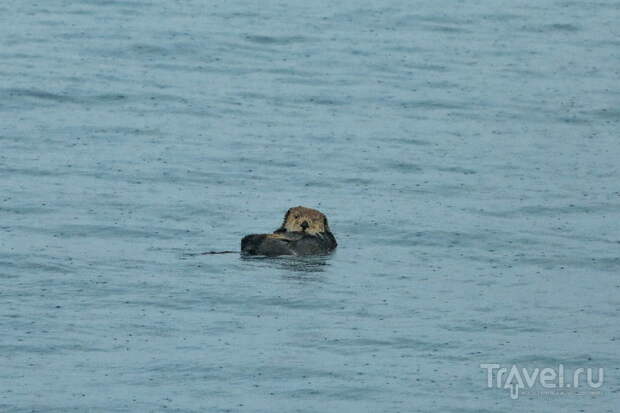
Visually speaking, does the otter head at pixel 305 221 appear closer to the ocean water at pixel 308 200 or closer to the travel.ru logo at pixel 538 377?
the ocean water at pixel 308 200

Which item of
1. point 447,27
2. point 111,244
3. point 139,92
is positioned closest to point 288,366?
point 111,244

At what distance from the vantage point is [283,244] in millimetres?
21672

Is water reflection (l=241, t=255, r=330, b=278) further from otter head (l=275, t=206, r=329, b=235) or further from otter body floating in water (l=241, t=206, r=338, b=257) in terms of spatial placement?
otter head (l=275, t=206, r=329, b=235)

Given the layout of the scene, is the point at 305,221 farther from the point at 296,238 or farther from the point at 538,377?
the point at 538,377

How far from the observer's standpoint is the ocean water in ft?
56.5

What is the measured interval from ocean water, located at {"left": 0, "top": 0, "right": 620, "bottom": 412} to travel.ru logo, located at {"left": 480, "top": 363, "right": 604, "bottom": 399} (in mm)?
117

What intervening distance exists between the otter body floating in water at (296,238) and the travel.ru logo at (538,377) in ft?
15.3

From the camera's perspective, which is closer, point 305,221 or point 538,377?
point 538,377

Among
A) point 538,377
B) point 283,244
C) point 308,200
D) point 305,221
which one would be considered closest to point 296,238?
point 283,244

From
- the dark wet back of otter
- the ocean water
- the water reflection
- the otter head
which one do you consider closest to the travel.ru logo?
the ocean water

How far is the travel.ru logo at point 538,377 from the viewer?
666 inches

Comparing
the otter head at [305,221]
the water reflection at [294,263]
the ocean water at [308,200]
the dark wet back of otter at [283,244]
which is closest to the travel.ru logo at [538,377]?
the ocean water at [308,200]

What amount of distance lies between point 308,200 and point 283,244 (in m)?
3.88

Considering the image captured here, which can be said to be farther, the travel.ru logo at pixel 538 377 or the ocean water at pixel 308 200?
the ocean water at pixel 308 200
